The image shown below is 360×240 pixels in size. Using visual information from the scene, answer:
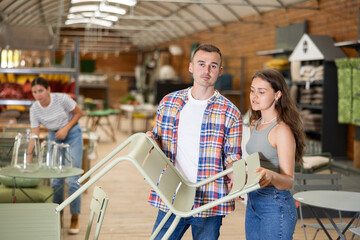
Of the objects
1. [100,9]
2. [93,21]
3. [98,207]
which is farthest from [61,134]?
[93,21]

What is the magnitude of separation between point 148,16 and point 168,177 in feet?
56.8

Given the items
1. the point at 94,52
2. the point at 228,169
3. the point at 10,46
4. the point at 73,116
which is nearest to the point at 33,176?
the point at 73,116

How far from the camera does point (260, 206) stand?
2424 mm

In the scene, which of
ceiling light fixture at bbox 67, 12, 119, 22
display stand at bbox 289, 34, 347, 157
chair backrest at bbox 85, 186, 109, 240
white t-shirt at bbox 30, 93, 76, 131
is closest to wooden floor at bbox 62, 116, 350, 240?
white t-shirt at bbox 30, 93, 76, 131

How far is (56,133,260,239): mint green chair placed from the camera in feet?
6.18

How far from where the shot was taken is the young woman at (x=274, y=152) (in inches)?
92.7

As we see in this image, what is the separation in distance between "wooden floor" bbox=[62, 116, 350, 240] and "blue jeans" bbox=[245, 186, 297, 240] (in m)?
2.45

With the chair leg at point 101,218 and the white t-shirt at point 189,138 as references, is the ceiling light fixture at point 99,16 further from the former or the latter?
the chair leg at point 101,218

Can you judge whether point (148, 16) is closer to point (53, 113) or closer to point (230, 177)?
point (53, 113)

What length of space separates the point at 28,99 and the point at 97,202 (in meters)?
4.79

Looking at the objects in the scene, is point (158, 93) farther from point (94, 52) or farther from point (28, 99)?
point (94, 52)

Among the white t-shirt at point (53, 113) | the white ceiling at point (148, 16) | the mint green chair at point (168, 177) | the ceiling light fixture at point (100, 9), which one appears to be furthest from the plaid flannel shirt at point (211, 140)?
the ceiling light fixture at point (100, 9)

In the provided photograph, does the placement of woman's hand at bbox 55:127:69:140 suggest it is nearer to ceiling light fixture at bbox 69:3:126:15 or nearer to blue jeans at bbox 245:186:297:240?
blue jeans at bbox 245:186:297:240

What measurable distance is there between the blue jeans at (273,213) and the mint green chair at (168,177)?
23cm
